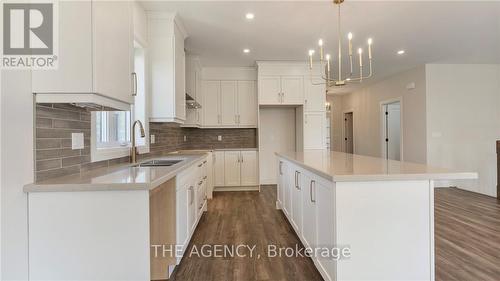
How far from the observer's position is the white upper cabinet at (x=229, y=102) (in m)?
5.50

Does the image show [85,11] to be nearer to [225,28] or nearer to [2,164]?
[2,164]

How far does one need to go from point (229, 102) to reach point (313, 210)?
12.5 feet

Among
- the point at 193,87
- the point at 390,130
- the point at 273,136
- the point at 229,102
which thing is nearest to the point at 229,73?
the point at 229,102

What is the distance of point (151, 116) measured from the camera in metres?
2.99

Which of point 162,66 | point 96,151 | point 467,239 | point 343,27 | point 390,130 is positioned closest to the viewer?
point 96,151

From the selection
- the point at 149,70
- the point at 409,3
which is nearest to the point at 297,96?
the point at 409,3

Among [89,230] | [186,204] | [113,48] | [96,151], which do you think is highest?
[113,48]

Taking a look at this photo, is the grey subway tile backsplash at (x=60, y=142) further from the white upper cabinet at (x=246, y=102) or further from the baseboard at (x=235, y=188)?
the white upper cabinet at (x=246, y=102)

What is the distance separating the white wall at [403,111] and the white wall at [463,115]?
18 cm

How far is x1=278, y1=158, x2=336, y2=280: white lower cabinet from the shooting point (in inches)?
68.0

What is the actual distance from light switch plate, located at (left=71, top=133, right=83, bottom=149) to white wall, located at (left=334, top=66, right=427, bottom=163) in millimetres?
5844

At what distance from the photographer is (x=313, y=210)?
2.07 meters

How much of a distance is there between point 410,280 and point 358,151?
22.6 feet

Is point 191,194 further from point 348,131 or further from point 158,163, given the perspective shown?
point 348,131
